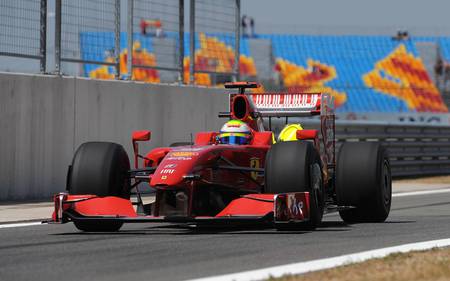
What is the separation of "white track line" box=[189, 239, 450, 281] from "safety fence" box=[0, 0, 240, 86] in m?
9.24

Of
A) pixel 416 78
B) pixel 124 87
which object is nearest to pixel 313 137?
pixel 124 87

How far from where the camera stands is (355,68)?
6481cm

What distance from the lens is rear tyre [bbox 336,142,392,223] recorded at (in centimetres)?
1174

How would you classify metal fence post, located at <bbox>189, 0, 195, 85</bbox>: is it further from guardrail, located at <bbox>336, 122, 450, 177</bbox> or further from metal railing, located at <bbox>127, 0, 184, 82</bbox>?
guardrail, located at <bbox>336, 122, 450, 177</bbox>

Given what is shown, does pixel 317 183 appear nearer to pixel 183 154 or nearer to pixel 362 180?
pixel 362 180

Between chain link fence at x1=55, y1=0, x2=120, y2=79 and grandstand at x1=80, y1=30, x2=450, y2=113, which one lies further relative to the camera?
grandstand at x1=80, y1=30, x2=450, y2=113

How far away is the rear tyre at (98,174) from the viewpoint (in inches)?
432

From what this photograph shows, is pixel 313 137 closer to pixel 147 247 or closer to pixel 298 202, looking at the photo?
pixel 298 202

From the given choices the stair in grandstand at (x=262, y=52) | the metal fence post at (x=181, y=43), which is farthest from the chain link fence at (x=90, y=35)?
the stair in grandstand at (x=262, y=52)

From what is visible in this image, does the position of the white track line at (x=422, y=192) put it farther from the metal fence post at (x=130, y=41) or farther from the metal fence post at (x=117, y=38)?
the metal fence post at (x=117, y=38)

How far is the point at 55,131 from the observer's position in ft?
55.7

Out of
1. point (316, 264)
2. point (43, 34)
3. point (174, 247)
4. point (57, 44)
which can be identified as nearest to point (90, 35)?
point (57, 44)

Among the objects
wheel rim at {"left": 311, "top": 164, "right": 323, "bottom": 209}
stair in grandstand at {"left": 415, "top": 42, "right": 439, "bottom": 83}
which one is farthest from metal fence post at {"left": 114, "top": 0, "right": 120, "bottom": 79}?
stair in grandstand at {"left": 415, "top": 42, "right": 439, "bottom": 83}

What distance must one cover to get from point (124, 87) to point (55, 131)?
6.80ft
